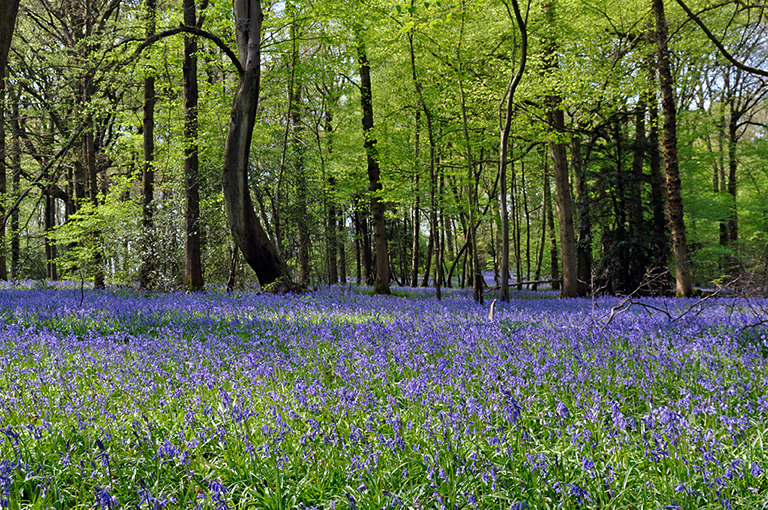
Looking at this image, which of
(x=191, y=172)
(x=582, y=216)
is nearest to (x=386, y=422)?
(x=191, y=172)

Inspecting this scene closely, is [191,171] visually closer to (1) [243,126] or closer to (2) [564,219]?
(1) [243,126]

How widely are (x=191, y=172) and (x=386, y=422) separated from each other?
1271cm

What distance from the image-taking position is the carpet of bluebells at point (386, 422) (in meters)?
2.36

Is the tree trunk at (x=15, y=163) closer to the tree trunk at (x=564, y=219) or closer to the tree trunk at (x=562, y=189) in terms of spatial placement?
the tree trunk at (x=562, y=189)

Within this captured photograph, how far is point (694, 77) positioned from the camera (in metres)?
→ 25.3

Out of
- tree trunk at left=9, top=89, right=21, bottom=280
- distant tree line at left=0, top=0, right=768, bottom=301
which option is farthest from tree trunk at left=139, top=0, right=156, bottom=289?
tree trunk at left=9, top=89, right=21, bottom=280

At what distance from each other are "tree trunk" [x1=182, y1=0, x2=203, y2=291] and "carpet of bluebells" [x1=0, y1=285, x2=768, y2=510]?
7400 mm

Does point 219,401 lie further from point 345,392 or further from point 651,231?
point 651,231

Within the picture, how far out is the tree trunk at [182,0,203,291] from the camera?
13.0m

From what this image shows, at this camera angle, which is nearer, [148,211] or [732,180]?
[148,211]

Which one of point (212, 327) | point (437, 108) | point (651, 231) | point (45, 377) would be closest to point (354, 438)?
point (45, 377)

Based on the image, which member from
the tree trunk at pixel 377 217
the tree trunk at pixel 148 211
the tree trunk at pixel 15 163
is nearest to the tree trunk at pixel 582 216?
the tree trunk at pixel 377 217

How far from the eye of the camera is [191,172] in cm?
1388

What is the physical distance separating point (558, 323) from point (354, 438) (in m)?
4.80
